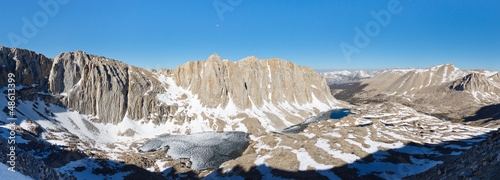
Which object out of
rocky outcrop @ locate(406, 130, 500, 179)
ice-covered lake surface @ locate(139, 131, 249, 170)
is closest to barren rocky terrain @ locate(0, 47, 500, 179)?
rocky outcrop @ locate(406, 130, 500, 179)

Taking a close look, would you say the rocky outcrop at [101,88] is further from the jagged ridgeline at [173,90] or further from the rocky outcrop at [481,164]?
the rocky outcrop at [481,164]

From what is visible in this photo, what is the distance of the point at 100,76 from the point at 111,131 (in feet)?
92.9

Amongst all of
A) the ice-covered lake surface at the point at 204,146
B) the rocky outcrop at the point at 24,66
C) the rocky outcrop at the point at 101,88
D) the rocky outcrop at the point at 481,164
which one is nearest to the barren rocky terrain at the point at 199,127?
the rocky outcrop at the point at 481,164

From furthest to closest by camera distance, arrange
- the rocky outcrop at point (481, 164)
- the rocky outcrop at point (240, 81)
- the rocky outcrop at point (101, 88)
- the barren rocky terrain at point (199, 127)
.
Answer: the rocky outcrop at point (240, 81)
the rocky outcrop at point (101, 88)
the barren rocky terrain at point (199, 127)
the rocky outcrop at point (481, 164)

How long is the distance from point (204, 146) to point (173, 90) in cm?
6281

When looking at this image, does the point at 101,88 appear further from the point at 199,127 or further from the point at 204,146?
the point at 204,146

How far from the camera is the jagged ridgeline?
87.5m

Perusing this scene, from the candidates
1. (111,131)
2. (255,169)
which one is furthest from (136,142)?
(255,169)

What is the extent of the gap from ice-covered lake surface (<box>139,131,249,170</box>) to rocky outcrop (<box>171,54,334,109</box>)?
3327 centimetres

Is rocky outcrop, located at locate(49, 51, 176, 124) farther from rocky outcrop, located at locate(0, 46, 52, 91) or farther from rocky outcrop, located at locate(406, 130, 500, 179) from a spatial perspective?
rocky outcrop, located at locate(406, 130, 500, 179)

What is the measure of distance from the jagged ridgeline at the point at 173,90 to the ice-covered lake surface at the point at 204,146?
9061 mm

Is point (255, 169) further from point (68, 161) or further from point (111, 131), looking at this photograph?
point (111, 131)

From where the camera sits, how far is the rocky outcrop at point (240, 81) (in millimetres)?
131250

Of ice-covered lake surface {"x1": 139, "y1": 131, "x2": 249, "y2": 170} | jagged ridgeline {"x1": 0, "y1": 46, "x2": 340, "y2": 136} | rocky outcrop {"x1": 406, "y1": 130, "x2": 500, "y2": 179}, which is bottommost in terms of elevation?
ice-covered lake surface {"x1": 139, "y1": 131, "x2": 249, "y2": 170}
